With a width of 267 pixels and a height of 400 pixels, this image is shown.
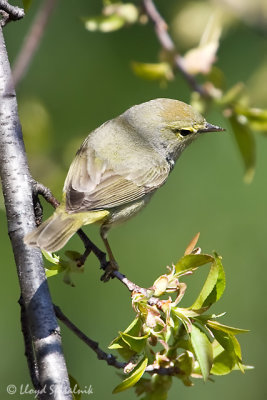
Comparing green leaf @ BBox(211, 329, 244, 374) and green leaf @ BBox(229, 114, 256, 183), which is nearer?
green leaf @ BBox(211, 329, 244, 374)

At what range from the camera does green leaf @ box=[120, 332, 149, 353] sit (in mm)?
2102

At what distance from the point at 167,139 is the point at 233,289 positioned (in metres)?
1.28

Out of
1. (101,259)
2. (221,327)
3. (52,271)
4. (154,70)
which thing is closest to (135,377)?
(221,327)

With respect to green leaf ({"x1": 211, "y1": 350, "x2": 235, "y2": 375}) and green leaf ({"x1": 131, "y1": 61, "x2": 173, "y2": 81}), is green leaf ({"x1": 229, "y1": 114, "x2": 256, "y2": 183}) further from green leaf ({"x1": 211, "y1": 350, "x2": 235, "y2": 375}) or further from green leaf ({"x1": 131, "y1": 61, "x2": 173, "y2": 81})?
green leaf ({"x1": 211, "y1": 350, "x2": 235, "y2": 375})

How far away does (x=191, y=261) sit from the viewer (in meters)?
2.15

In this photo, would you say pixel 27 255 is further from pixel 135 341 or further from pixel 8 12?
pixel 8 12

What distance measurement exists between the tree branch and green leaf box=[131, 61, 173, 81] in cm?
63

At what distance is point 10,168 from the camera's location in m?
2.37

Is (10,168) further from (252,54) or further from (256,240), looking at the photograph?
(252,54)

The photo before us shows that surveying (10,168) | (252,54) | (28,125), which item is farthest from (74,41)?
(10,168)

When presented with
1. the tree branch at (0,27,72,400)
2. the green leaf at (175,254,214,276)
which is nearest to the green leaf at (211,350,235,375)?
the green leaf at (175,254,214,276)

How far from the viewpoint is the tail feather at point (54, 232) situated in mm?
2234

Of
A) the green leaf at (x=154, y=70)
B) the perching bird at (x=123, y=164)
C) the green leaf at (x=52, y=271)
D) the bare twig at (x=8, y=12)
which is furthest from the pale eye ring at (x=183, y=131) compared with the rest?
the green leaf at (x=52, y=271)

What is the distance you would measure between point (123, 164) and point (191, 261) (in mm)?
1484
